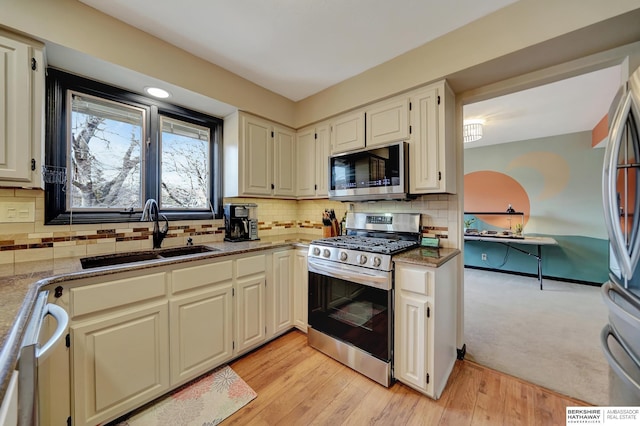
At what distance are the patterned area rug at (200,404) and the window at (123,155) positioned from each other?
1341 millimetres

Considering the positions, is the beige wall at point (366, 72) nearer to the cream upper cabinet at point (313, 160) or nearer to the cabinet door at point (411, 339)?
the cream upper cabinet at point (313, 160)

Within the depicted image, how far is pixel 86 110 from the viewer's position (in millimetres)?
1844

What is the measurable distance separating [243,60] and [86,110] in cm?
124

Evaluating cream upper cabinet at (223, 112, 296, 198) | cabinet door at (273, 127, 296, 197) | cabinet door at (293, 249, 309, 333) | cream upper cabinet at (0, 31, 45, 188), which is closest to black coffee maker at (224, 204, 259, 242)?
cream upper cabinet at (223, 112, 296, 198)

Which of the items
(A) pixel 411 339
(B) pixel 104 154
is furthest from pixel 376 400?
(B) pixel 104 154

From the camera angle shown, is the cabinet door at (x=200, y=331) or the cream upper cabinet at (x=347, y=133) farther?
the cream upper cabinet at (x=347, y=133)

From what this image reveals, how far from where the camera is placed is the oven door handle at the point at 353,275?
171 cm

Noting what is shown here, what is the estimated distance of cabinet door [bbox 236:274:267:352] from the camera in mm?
2008

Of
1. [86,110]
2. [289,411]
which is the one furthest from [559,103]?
[86,110]

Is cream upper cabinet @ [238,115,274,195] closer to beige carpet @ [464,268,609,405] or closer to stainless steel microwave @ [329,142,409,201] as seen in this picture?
stainless steel microwave @ [329,142,409,201]

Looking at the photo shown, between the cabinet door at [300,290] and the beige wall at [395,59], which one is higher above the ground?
the beige wall at [395,59]

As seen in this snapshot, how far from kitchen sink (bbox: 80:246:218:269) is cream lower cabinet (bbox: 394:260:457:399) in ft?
5.25

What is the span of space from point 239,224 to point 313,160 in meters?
1.06

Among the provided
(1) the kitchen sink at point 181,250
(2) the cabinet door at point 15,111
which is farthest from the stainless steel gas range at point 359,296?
(2) the cabinet door at point 15,111
